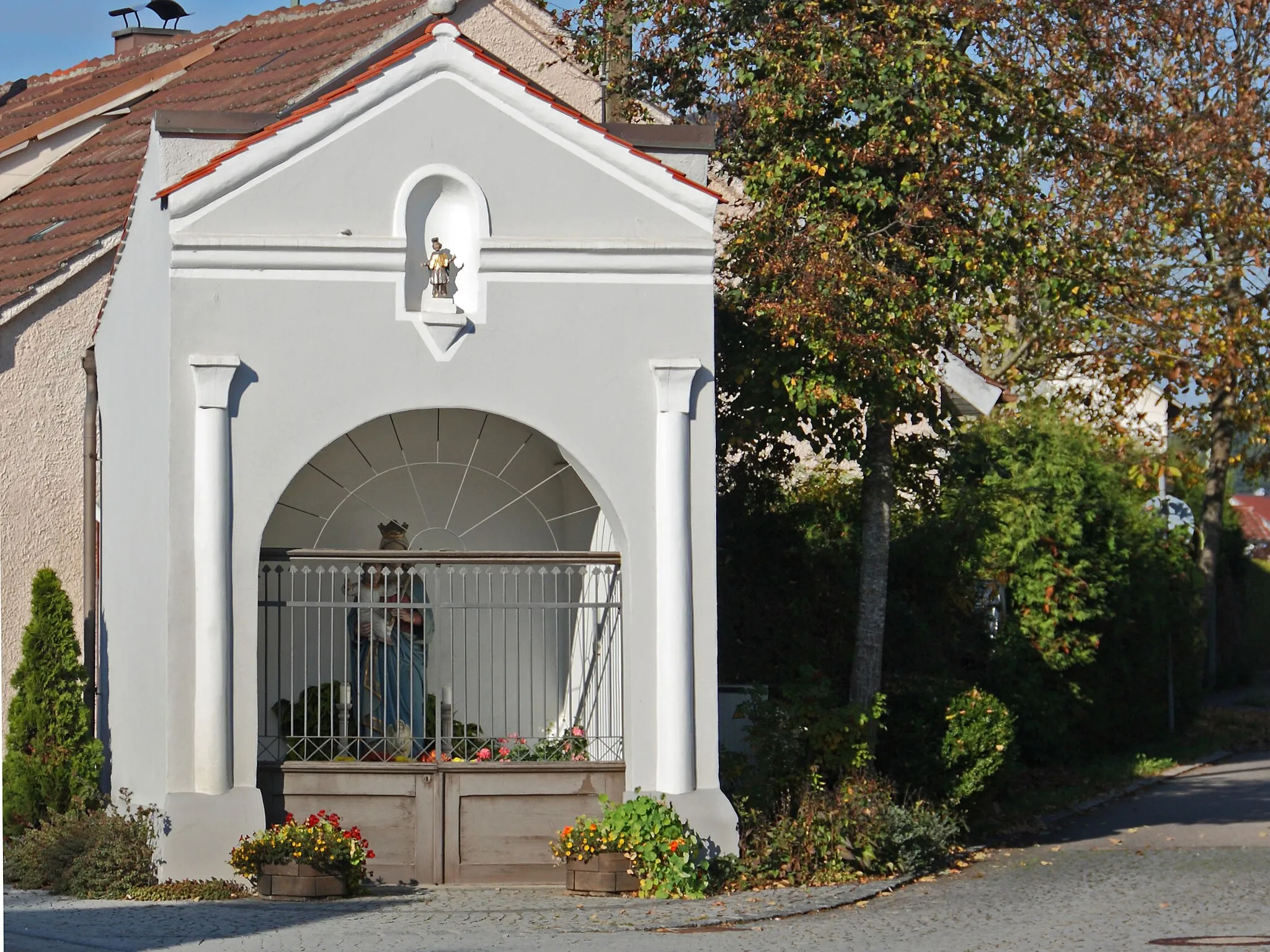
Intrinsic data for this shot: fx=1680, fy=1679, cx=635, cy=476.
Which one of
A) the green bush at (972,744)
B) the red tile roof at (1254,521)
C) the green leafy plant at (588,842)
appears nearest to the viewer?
the green leafy plant at (588,842)

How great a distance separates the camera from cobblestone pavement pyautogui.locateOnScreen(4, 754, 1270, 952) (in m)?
9.08

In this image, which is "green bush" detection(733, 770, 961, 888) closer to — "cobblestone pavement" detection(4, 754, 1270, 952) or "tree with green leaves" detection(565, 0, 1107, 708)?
"cobblestone pavement" detection(4, 754, 1270, 952)

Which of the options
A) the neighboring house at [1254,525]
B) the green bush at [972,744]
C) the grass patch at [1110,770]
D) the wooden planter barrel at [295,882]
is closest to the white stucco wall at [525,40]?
the green bush at [972,744]

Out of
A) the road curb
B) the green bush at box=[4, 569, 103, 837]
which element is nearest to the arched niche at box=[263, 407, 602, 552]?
the green bush at box=[4, 569, 103, 837]

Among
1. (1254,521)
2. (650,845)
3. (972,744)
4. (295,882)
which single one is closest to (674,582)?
(650,845)

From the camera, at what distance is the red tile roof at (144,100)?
15.3m

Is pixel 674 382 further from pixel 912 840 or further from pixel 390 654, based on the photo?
pixel 912 840

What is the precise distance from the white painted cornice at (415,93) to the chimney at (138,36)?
461 inches

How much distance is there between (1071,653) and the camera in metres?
17.3

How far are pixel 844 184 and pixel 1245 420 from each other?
33.0 feet

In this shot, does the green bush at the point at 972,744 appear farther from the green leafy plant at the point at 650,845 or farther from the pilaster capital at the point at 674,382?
the pilaster capital at the point at 674,382

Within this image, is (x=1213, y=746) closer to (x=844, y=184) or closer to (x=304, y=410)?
(x=844, y=184)

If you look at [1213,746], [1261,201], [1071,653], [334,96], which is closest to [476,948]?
[334,96]

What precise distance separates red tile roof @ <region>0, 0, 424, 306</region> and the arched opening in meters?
4.00
